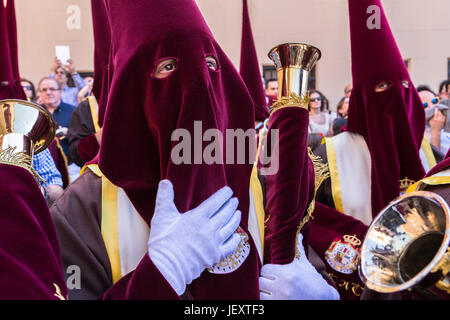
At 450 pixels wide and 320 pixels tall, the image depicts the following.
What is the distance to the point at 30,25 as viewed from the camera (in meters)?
9.59

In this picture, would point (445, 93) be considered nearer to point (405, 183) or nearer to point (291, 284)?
→ point (405, 183)

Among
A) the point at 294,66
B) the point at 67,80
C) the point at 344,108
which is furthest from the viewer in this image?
the point at 67,80

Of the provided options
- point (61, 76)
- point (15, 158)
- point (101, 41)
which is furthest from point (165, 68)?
point (61, 76)

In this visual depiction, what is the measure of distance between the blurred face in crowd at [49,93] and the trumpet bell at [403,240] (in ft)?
14.1

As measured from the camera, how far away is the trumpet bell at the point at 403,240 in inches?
52.7

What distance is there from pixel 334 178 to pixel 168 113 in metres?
1.78

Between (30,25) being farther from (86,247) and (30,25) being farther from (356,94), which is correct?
(86,247)

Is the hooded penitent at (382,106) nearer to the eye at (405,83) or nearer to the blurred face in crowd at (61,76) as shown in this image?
the eye at (405,83)

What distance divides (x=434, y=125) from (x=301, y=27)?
6147 millimetres

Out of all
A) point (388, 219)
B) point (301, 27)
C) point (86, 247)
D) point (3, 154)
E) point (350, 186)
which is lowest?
point (350, 186)

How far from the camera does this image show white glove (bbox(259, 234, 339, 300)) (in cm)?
168

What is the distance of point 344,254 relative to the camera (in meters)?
2.60

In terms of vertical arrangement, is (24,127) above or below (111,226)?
above
